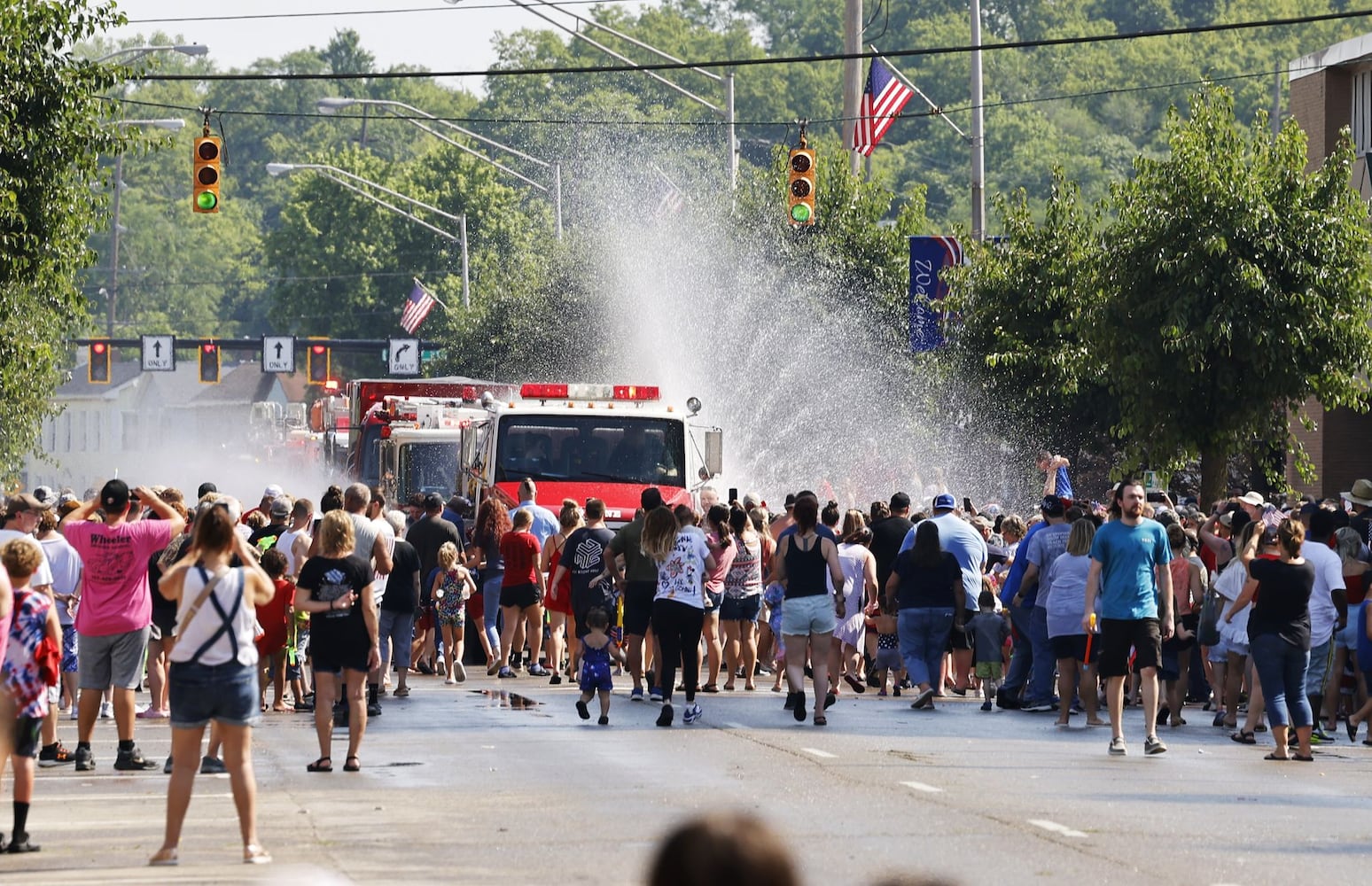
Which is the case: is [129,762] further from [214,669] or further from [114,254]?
[114,254]

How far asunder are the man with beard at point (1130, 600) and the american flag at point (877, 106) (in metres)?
19.3

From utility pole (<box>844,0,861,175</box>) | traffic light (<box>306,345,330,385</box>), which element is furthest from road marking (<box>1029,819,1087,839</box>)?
traffic light (<box>306,345,330,385</box>)

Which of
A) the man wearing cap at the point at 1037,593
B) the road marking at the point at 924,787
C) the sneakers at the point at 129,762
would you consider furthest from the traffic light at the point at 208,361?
the road marking at the point at 924,787

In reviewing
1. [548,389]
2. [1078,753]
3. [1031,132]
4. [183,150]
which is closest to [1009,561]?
[1078,753]

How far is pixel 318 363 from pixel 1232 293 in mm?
48858

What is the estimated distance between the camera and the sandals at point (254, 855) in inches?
387

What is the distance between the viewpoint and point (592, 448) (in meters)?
24.3

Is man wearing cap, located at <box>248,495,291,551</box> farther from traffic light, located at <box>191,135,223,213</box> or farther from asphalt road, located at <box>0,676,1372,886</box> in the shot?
traffic light, located at <box>191,135,223,213</box>

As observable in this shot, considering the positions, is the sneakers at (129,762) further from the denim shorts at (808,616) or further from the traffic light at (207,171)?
the traffic light at (207,171)

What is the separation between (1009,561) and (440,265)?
78.5 m

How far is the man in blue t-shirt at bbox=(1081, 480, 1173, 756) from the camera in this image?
14.7 metres

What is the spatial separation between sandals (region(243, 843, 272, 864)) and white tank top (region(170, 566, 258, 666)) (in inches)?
33.0

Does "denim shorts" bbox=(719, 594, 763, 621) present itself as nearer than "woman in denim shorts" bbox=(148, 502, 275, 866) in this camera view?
No

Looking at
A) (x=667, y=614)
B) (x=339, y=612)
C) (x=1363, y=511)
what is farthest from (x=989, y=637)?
(x=339, y=612)
